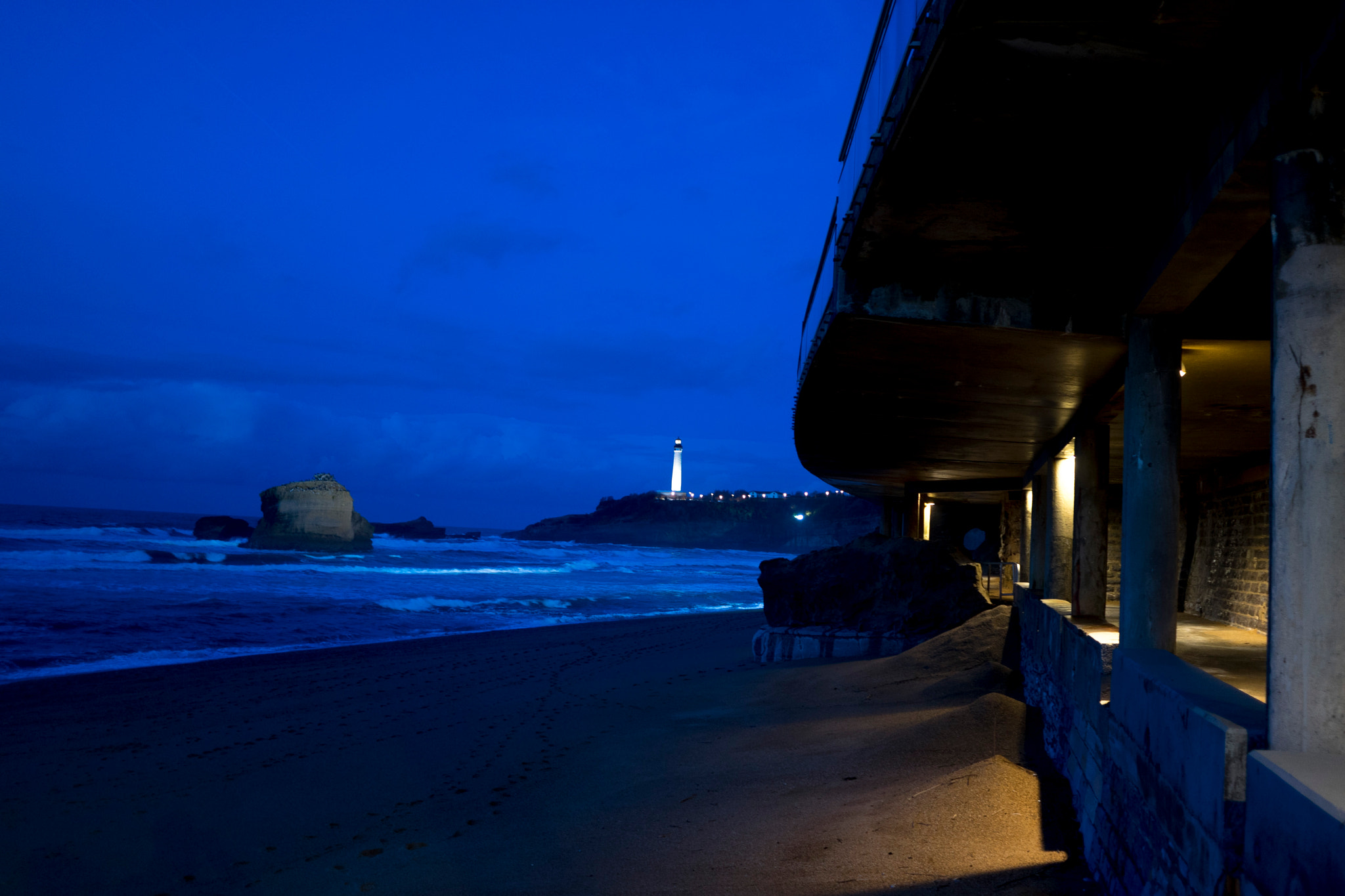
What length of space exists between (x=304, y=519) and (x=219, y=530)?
17751 millimetres

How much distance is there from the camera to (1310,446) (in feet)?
11.0

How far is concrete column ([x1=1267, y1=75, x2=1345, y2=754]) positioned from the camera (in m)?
3.29

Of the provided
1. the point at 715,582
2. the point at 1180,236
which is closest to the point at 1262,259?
the point at 1180,236

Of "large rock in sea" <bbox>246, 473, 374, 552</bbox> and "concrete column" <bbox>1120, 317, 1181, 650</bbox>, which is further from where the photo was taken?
"large rock in sea" <bbox>246, 473, 374, 552</bbox>

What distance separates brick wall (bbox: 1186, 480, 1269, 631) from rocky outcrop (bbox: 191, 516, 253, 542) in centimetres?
7088

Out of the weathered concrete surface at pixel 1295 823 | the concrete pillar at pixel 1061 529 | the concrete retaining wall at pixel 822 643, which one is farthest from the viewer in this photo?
the concrete retaining wall at pixel 822 643

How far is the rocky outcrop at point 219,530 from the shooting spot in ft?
232

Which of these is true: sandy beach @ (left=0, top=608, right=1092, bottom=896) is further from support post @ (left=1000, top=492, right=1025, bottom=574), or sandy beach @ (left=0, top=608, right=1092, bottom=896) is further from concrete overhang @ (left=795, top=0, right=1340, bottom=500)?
support post @ (left=1000, top=492, right=1025, bottom=574)

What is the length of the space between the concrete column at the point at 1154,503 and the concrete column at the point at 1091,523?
10.2ft

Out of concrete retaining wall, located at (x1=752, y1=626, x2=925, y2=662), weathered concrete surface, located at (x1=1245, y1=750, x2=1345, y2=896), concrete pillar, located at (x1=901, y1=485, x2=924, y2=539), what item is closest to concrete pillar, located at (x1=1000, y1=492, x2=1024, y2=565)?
concrete pillar, located at (x1=901, y1=485, x2=924, y2=539)

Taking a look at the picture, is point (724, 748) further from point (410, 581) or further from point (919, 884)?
point (410, 581)

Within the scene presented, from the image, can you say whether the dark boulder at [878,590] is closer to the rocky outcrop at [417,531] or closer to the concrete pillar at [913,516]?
the concrete pillar at [913,516]

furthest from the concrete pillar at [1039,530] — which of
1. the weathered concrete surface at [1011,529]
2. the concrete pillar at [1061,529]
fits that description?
the weathered concrete surface at [1011,529]

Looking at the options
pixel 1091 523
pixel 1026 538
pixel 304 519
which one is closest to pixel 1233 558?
pixel 1091 523
